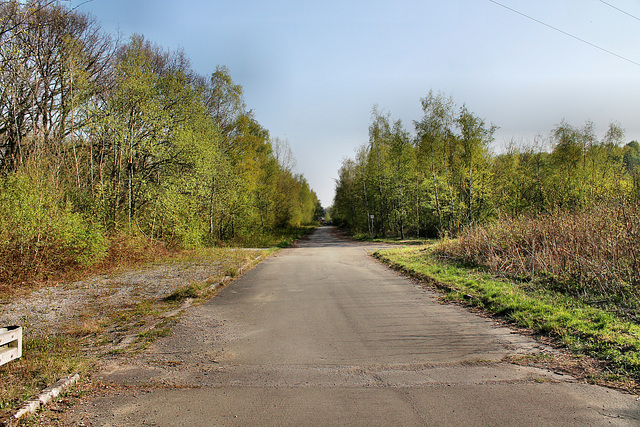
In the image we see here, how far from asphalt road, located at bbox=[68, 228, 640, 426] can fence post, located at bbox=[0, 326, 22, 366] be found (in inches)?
35.5

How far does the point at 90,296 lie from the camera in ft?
28.7

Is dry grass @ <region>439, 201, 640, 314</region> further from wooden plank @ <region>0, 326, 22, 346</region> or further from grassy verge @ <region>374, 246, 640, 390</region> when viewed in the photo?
wooden plank @ <region>0, 326, 22, 346</region>

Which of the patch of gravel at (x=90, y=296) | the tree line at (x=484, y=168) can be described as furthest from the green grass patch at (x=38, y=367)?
the tree line at (x=484, y=168)

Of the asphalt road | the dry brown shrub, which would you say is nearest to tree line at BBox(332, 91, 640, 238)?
the dry brown shrub

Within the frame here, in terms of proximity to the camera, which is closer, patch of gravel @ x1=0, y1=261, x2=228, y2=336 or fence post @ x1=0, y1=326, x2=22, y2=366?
fence post @ x1=0, y1=326, x2=22, y2=366

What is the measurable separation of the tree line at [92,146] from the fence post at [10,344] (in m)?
6.84

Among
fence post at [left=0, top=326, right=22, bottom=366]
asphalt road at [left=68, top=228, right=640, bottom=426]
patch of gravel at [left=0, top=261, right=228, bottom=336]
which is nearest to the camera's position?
asphalt road at [left=68, top=228, right=640, bottom=426]

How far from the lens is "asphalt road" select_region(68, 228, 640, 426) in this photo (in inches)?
124

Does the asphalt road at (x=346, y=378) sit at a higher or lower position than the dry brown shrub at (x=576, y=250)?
lower

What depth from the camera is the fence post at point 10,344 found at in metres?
3.63

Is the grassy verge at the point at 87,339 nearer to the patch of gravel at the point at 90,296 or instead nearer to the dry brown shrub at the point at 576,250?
the patch of gravel at the point at 90,296

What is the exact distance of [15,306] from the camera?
24.7 feet

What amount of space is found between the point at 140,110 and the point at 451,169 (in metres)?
24.0

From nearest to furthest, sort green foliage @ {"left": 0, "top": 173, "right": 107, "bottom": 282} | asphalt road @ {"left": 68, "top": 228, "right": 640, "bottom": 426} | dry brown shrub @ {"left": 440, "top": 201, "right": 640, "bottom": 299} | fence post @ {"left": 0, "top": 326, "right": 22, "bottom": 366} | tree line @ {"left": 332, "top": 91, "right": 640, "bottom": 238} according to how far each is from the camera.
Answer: asphalt road @ {"left": 68, "top": 228, "right": 640, "bottom": 426}
fence post @ {"left": 0, "top": 326, "right": 22, "bottom": 366}
dry brown shrub @ {"left": 440, "top": 201, "right": 640, "bottom": 299}
green foliage @ {"left": 0, "top": 173, "right": 107, "bottom": 282}
tree line @ {"left": 332, "top": 91, "right": 640, "bottom": 238}
